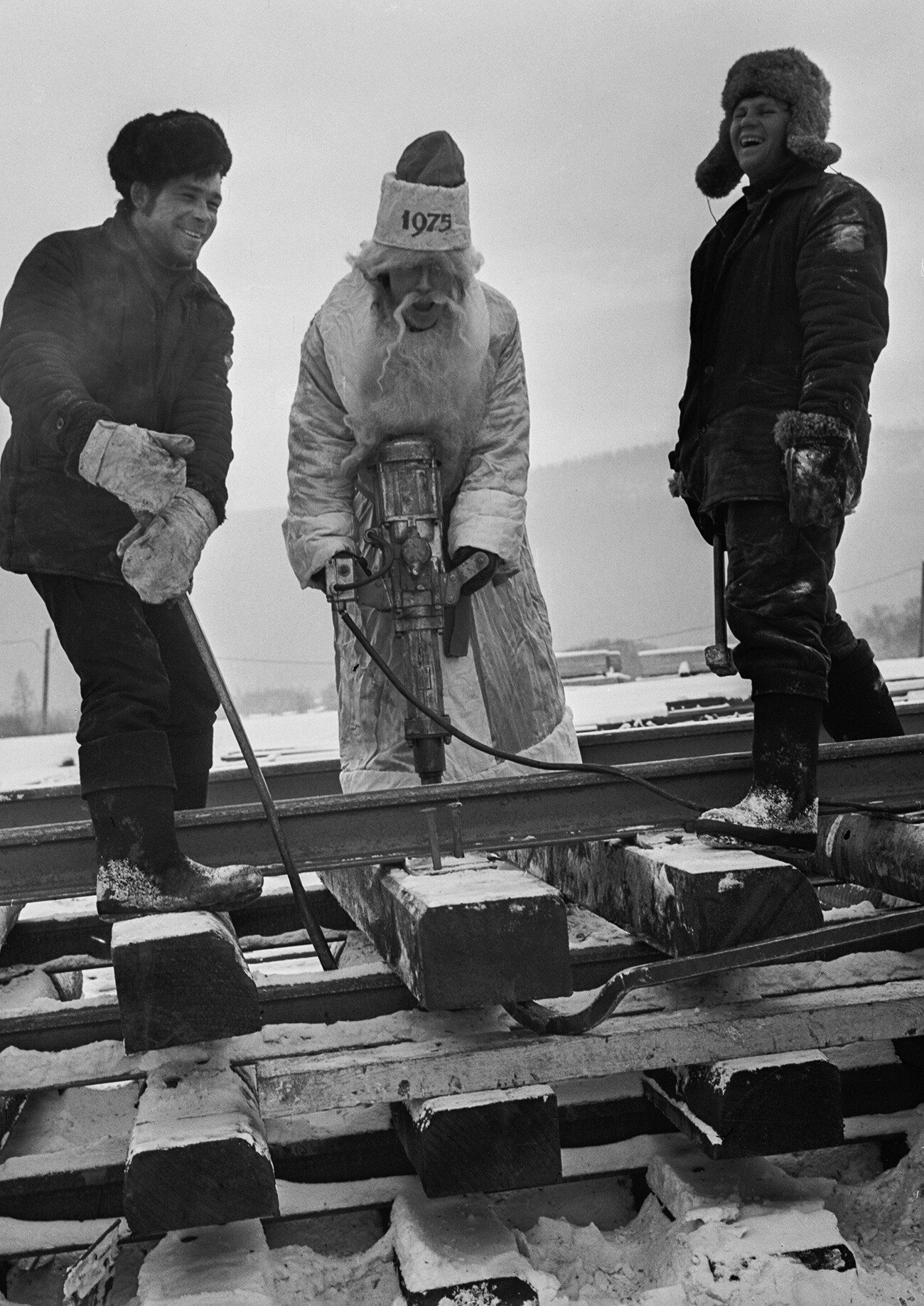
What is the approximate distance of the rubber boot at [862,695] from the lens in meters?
3.58

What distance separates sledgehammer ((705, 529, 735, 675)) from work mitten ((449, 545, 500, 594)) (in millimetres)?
591

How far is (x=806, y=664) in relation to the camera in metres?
3.01

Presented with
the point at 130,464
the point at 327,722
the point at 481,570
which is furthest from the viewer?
the point at 327,722

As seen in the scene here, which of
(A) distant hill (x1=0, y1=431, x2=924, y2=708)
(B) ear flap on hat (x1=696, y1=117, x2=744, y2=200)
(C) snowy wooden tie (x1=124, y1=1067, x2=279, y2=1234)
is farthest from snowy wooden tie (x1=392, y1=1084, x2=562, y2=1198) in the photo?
(A) distant hill (x1=0, y1=431, x2=924, y2=708)

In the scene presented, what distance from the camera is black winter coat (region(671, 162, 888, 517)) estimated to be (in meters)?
3.00

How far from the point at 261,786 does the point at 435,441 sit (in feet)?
3.69

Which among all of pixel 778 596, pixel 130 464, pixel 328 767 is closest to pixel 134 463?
pixel 130 464

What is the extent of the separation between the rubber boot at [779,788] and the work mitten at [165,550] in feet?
4.10

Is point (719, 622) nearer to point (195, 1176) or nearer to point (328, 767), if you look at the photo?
point (328, 767)

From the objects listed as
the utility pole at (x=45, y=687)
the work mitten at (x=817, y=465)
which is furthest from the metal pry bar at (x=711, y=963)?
the utility pole at (x=45, y=687)

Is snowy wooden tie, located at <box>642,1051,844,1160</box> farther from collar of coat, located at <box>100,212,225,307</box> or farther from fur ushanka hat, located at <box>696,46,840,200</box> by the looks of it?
collar of coat, located at <box>100,212,225,307</box>

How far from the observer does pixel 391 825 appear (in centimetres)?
287

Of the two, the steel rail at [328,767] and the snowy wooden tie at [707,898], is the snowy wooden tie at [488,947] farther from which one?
the steel rail at [328,767]

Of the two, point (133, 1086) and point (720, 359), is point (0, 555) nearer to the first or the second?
point (133, 1086)
